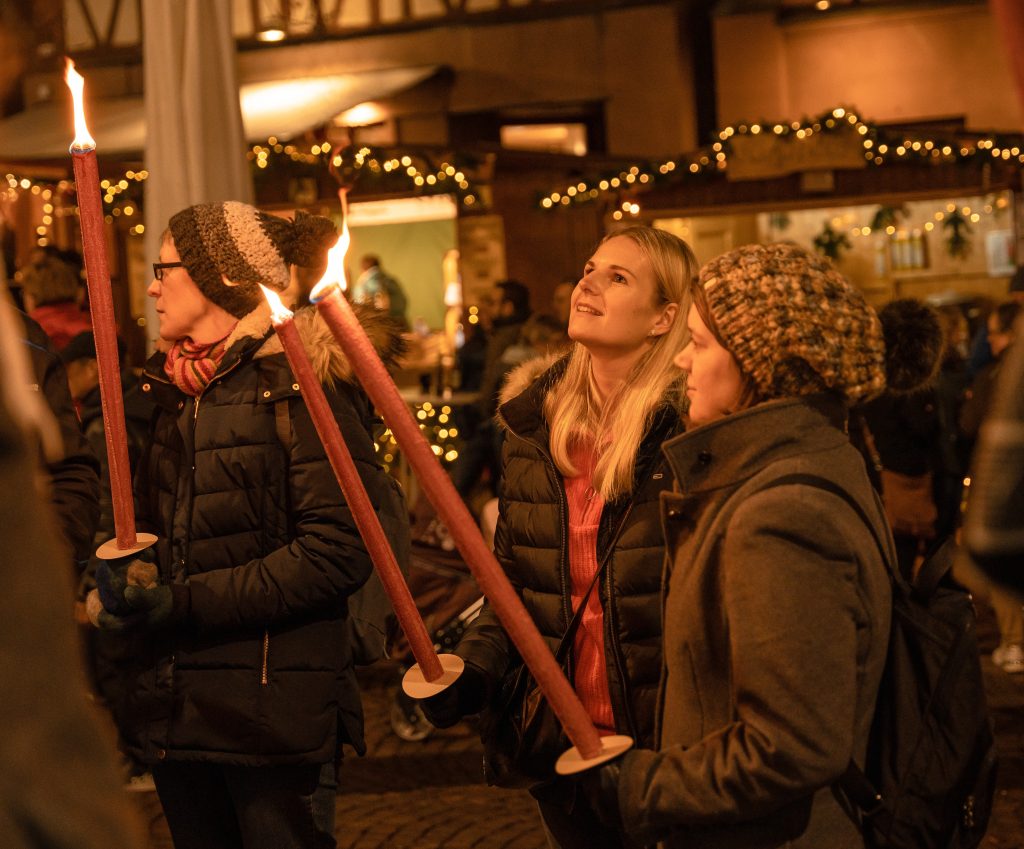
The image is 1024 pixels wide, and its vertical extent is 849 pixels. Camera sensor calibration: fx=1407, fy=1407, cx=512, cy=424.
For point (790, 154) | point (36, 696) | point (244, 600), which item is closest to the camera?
point (36, 696)

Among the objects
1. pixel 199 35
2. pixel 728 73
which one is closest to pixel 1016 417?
pixel 199 35

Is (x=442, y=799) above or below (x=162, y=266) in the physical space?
below

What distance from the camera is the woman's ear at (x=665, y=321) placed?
3.37m

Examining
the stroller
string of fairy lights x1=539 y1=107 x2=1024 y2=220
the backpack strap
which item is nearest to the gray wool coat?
the backpack strap

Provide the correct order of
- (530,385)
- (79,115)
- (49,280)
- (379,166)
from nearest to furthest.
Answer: (79,115), (530,385), (49,280), (379,166)

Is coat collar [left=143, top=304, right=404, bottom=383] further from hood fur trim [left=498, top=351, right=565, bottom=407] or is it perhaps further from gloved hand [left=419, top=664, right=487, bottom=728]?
gloved hand [left=419, top=664, right=487, bottom=728]

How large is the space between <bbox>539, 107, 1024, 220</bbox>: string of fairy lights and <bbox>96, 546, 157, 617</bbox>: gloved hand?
1046 centimetres

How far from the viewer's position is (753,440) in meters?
2.31

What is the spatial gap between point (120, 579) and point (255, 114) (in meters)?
12.4

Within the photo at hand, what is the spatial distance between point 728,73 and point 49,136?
29.5ft

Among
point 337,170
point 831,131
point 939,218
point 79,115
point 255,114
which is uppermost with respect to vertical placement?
point 255,114

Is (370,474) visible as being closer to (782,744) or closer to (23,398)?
(782,744)

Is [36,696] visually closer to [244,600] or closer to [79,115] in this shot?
[79,115]

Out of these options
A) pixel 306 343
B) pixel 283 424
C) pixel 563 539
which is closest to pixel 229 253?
pixel 306 343
